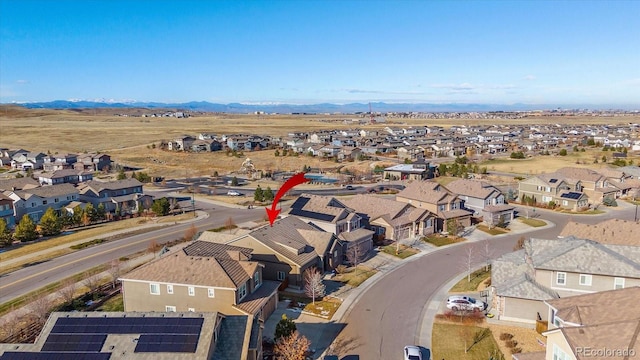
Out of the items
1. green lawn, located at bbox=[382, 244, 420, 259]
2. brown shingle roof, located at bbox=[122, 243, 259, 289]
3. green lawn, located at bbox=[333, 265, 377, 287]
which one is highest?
brown shingle roof, located at bbox=[122, 243, 259, 289]

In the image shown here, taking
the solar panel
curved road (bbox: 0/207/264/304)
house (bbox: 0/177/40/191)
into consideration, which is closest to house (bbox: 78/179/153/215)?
house (bbox: 0/177/40/191)

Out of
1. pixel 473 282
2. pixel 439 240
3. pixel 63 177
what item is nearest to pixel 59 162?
pixel 63 177

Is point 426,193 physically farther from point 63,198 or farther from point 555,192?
point 63,198

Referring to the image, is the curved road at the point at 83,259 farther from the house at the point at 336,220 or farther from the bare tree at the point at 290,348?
the bare tree at the point at 290,348

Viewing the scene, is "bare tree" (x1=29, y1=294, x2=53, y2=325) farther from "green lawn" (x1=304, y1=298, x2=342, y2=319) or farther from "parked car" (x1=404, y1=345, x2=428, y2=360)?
"parked car" (x1=404, y1=345, x2=428, y2=360)

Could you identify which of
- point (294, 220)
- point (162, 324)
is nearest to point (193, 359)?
point (162, 324)
